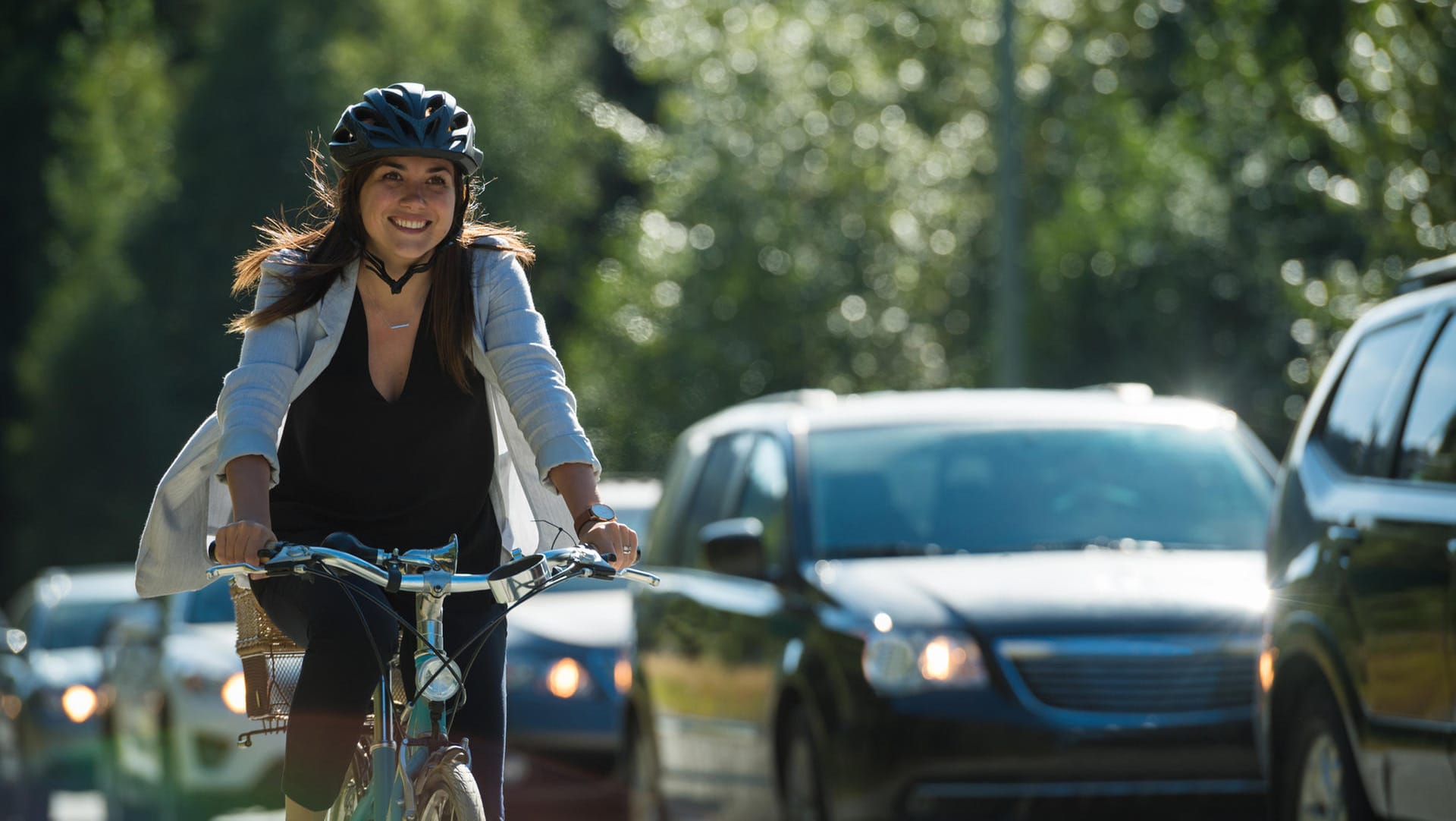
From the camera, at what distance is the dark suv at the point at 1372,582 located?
19.2 ft

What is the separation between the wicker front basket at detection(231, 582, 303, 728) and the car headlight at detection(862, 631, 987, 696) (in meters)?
3.08

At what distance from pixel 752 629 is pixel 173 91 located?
163 feet

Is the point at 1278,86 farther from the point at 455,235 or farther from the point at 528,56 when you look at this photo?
the point at 528,56

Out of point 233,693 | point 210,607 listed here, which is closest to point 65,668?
point 210,607

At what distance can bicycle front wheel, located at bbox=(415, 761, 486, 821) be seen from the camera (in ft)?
13.9

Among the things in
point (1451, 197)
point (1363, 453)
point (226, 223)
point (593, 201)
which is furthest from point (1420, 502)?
point (593, 201)

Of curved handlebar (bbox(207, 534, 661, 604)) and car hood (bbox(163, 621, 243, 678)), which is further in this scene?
car hood (bbox(163, 621, 243, 678))

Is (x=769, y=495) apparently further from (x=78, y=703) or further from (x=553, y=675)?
(x=78, y=703)

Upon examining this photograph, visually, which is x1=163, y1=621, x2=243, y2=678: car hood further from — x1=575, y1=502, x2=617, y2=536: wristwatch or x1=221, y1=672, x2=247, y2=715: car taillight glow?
x1=575, y1=502, x2=617, y2=536: wristwatch

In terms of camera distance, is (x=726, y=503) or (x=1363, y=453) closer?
(x=1363, y=453)

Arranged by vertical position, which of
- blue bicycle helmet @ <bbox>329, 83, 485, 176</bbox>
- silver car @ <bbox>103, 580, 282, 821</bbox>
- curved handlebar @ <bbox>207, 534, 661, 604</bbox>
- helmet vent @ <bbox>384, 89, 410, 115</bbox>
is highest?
helmet vent @ <bbox>384, 89, 410, 115</bbox>

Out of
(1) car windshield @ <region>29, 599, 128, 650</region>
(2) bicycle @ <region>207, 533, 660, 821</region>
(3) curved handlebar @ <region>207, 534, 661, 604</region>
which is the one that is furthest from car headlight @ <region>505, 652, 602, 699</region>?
(1) car windshield @ <region>29, 599, 128, 650</region>

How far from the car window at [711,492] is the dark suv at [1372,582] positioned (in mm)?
3246

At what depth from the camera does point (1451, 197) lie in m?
12.1
